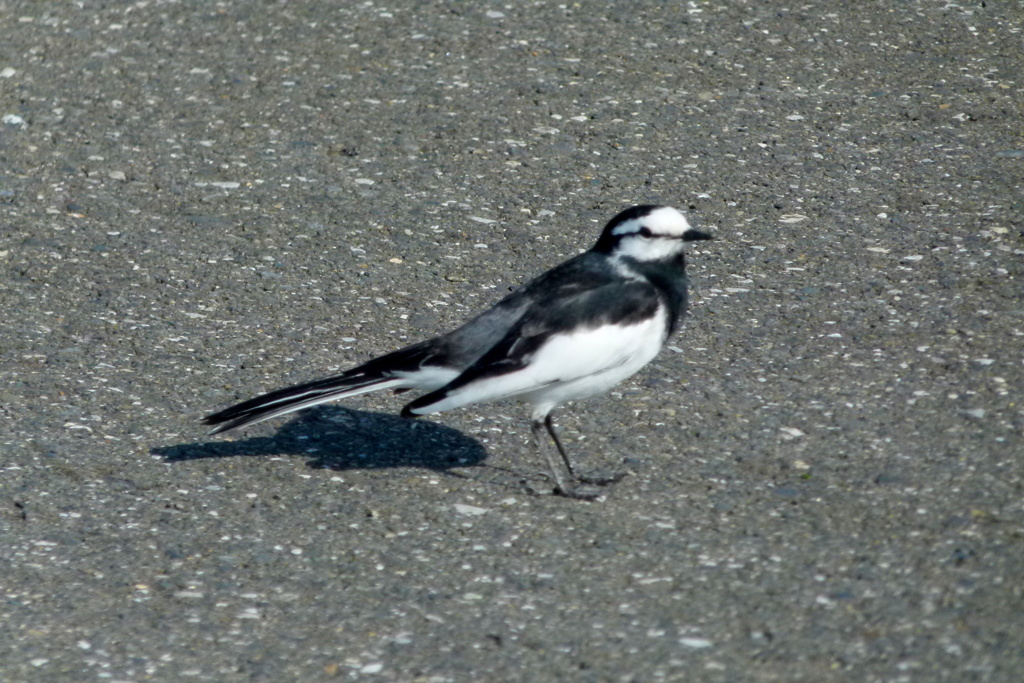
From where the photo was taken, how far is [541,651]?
3961mm

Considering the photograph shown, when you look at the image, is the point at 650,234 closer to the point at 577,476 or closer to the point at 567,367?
the point at 567,367

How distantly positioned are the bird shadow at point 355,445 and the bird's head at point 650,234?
98cm

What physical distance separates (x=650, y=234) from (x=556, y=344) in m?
0.61

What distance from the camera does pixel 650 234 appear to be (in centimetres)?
504

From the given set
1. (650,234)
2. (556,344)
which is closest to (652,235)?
(650,234)

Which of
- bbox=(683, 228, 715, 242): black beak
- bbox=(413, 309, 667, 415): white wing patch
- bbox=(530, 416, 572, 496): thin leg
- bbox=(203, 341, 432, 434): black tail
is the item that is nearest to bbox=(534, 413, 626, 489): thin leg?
bbox=(530, 416, 572, 496): thin leg

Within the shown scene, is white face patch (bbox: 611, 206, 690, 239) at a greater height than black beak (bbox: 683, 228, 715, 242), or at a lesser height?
greater

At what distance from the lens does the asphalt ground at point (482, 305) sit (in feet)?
13.5

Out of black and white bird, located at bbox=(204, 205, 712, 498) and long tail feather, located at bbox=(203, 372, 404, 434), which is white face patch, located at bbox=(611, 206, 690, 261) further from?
long tail feather, located at bbox=(203, 372, 404, 434)

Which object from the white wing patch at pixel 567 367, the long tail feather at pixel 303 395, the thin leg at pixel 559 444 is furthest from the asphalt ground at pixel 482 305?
the white wing patch at pixel 567 367

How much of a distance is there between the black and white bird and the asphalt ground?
0.35 metres

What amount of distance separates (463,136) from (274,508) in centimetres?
358

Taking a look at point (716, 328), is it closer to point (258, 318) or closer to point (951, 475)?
point (951, 475)

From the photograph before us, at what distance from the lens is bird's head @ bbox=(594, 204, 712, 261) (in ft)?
16.5
